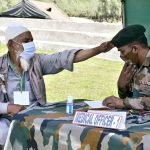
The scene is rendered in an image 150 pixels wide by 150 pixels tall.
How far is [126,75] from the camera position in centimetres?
367

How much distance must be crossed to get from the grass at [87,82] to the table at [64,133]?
5.12m

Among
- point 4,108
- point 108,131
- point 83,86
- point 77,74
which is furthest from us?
point 77,74

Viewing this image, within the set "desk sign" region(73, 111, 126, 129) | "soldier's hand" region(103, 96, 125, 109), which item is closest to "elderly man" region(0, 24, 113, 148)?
"soldier's hand" region(103, 96, 125, 109)

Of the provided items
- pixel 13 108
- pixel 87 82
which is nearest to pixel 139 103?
pixel 13 108

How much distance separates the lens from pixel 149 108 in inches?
122

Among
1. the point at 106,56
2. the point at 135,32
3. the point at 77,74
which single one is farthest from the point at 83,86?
the point at 135,32

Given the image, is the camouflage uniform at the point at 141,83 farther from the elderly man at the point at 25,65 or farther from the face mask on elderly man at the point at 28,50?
the face mask on elderly man at the point at 28,50

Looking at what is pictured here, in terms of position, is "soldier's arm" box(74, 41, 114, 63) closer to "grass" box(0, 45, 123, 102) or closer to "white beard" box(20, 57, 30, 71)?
"white beard" box(20, 57, 30, 71)

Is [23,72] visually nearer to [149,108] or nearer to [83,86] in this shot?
[149,108]

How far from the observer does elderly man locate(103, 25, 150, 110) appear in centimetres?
318

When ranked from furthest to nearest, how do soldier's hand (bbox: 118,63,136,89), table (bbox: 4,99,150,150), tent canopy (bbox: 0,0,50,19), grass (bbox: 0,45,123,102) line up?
tent canopy (bbox: 0,0,50,19) → grass (bbox: 0,45,123,102) → soldier's hand (bbox: 118,63,136,89) → table (bbox: 4,99,150,150)

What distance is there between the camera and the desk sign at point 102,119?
2736 millimetres

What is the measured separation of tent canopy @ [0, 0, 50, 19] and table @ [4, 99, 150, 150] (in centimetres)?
1612

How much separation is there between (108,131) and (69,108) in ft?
1.98
